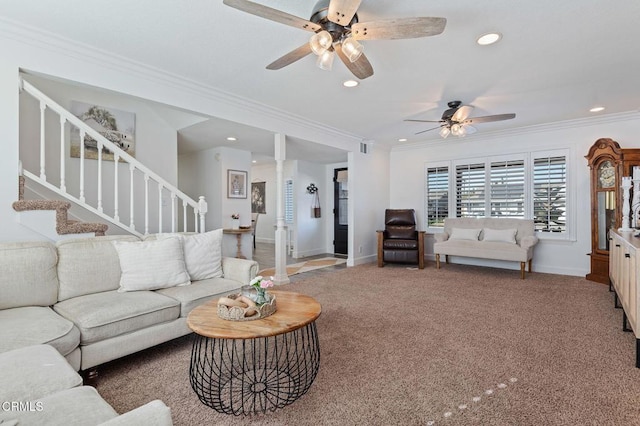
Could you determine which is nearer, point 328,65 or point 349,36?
point 349,36

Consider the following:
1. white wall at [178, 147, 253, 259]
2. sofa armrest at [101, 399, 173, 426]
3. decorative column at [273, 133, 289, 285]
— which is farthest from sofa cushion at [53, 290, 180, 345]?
white wall at [178, 147, 253, 259]

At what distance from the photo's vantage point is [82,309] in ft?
6.86

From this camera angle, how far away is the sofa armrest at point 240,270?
296 cm

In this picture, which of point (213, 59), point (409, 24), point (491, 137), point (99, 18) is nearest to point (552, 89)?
point (491, 137)

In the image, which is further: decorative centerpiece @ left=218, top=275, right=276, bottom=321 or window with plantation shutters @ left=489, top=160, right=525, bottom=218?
window with plantation shutters @ left=489, top=160, right=525, bottom=218

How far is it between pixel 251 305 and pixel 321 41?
67.4 inches

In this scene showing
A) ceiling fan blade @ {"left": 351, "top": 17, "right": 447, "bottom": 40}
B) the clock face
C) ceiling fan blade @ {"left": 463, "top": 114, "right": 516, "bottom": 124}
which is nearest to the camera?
ceiling fan blade @ {"left": 351, "top": 17, "right": 447, "bottom": 40}

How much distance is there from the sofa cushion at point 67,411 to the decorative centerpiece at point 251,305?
734 mm

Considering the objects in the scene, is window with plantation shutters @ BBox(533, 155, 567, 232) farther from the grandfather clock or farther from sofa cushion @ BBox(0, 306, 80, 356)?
sofa cushion @ BBox(0, 306, 80, 356)

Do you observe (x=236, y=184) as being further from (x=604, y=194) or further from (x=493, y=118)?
(x=604, y=194)

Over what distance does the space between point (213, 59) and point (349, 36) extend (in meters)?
1.45

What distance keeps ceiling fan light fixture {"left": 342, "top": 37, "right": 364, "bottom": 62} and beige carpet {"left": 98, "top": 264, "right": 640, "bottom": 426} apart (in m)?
2.10

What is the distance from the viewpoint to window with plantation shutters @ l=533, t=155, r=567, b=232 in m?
5.22

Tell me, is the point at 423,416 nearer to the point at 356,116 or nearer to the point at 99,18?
the point at 99,18
